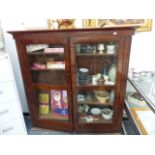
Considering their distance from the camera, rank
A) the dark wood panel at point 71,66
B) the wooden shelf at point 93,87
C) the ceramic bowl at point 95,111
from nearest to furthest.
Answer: the dark wood panel at point 71,66 → the wooden shelf at point 93,87 → the ceramic bowl at point 95,111

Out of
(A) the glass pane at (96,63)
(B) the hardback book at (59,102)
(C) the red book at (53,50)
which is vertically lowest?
(B) the hardback book at (59,102)

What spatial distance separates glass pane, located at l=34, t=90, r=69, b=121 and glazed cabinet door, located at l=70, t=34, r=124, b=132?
168 mm

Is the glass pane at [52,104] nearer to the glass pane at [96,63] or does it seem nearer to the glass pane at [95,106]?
the glass pane at [95,106]

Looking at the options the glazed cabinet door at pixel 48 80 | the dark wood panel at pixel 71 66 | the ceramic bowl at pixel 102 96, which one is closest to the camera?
the dark wood panel at pixel 71 66

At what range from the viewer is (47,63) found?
158 cm

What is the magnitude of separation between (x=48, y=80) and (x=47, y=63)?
0.68ft

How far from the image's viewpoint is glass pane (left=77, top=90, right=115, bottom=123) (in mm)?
1683

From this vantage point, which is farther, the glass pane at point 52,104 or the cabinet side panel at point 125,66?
the glass pane at point 52,104

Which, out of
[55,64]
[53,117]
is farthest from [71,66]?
[53,117]

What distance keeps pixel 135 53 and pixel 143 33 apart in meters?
0.22

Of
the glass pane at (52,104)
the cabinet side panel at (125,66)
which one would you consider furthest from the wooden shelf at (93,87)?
the glass pane at (52,104)

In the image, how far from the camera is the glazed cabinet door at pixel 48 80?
1.44 metres

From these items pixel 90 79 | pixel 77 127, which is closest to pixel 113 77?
pixel 90 79
